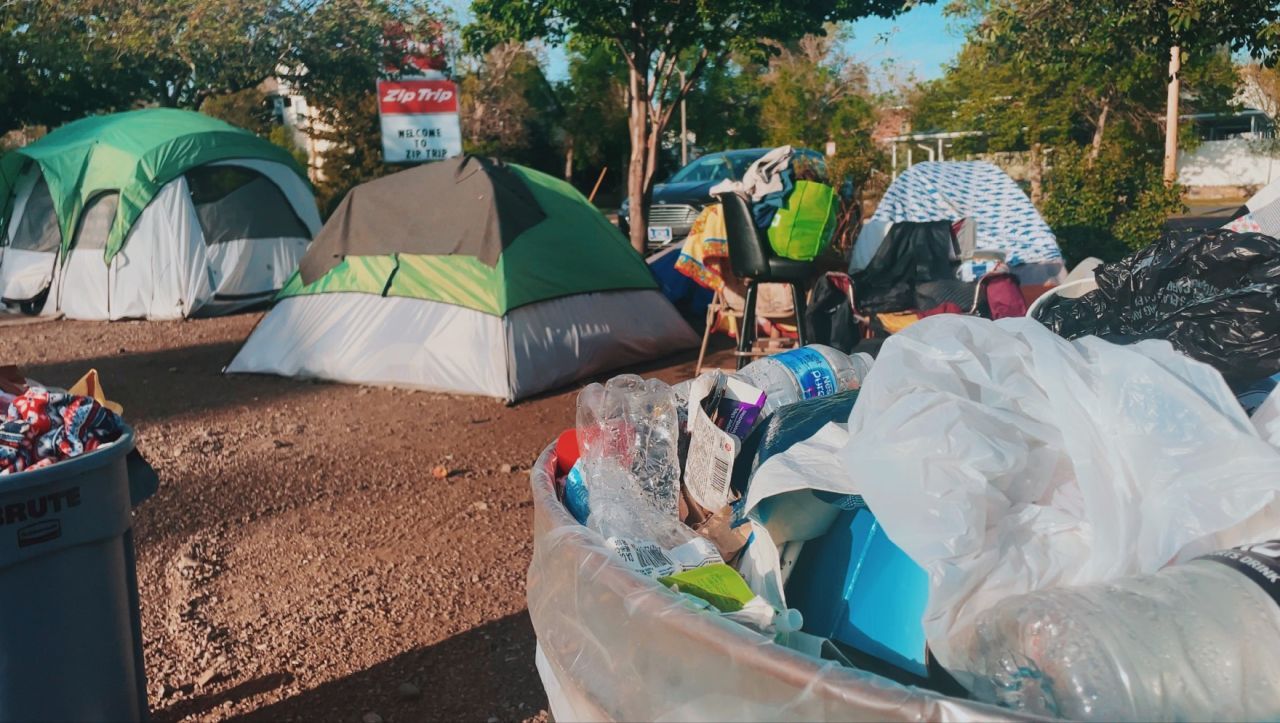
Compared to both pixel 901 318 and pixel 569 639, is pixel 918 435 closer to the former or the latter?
pixel 569 639

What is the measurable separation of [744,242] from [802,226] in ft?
1.20

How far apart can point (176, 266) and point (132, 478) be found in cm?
866

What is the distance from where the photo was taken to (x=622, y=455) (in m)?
1.89

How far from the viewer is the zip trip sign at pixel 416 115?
8.76 meters

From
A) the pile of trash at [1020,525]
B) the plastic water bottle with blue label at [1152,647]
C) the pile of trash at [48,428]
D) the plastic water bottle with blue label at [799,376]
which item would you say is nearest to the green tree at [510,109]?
the pile of trash at [48,428]

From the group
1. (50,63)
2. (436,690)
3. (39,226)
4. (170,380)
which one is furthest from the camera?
(50,63)

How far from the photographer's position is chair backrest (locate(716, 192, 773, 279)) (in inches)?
235

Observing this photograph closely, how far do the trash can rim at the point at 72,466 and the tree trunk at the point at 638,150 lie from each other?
6211 mm

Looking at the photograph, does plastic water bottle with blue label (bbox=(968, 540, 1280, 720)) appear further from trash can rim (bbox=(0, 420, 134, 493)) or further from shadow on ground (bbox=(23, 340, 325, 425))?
shadow on ground (bbox=(23, 340, 325, 425))

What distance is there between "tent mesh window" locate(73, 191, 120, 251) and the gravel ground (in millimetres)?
4023

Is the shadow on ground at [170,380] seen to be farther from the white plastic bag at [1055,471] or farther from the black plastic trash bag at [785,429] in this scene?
the white plastic bag at [1055,471]

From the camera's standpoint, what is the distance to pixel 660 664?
4.16 feet

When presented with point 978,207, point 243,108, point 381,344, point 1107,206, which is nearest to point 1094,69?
point 978,207

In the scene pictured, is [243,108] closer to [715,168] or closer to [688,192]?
[715,168]
